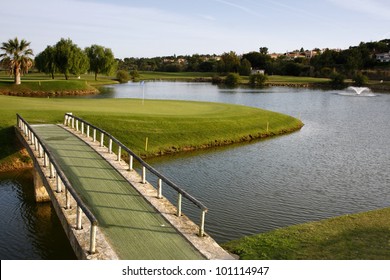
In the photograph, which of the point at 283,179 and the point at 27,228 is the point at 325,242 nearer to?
the point at 283,179

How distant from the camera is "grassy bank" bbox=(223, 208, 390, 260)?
507 inches

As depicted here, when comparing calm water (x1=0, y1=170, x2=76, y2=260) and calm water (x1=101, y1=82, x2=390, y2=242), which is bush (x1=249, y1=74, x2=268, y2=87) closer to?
calm water (x1=101, y1=82, x2=390, y2=242)

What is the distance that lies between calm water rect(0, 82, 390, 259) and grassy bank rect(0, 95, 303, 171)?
6.75ft

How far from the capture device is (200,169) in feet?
96.6

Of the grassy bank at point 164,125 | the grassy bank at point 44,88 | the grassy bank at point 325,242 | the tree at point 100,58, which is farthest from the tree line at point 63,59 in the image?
the grassy bank at point 325,242

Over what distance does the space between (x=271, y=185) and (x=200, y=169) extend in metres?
5.92

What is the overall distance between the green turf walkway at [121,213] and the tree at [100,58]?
107591 mm


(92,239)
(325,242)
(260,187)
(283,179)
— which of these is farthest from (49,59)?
(325,242)

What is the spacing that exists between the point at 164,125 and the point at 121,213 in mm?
23473

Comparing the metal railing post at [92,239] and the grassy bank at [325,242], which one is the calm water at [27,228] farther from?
the grassy bank at [325,242]

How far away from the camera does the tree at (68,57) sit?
9894 cm

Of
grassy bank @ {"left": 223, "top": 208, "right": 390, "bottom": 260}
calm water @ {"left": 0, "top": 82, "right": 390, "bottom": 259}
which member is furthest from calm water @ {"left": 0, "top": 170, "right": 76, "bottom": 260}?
grassy bank @ {"left": 223, "top": 208, "right": 390, "bottom": 260}
